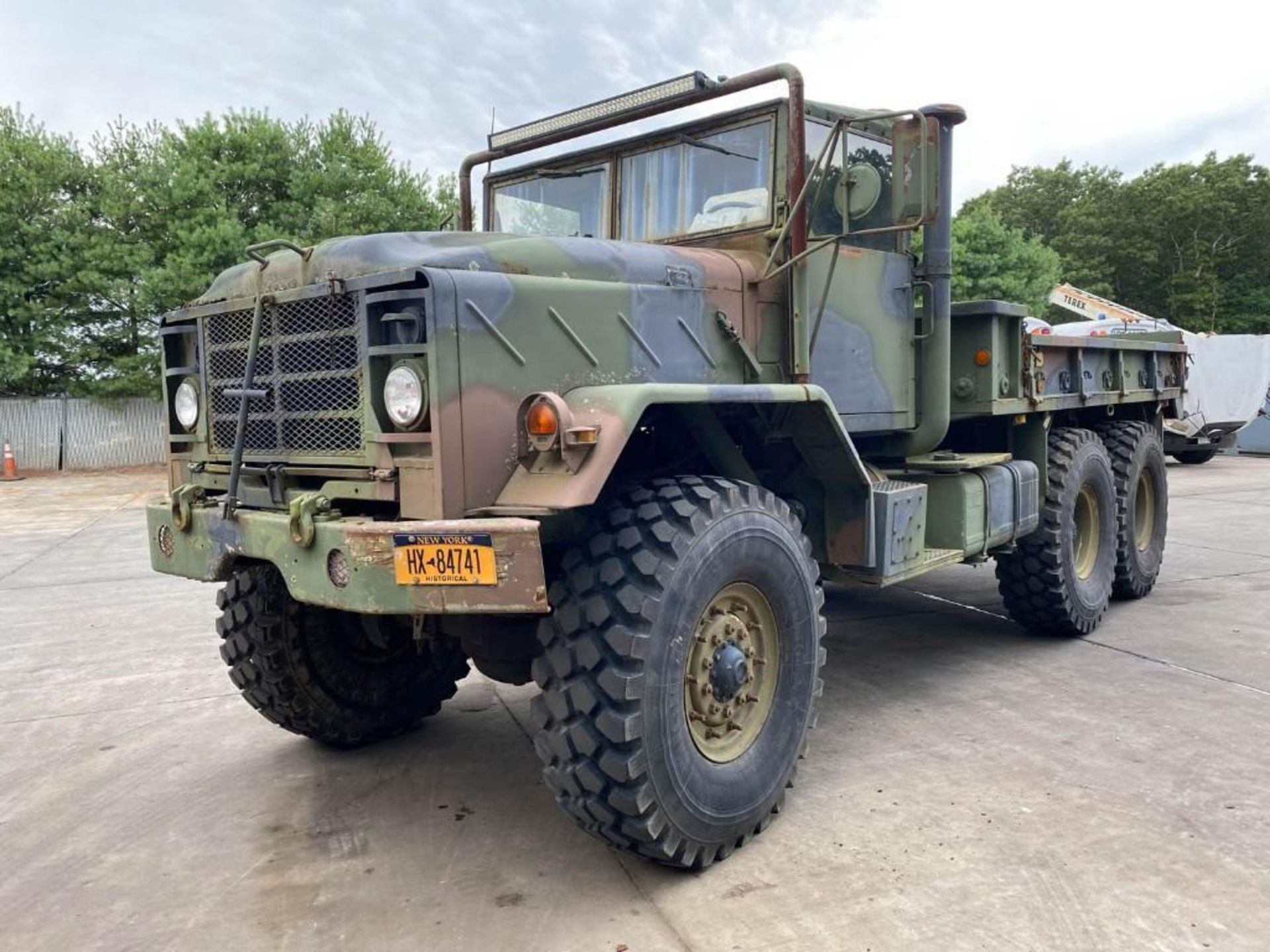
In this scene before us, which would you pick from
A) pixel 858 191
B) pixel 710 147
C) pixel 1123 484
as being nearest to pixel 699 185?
pixel 710 147

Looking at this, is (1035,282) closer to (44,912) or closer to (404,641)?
(404,641)

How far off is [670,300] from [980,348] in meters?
2.36

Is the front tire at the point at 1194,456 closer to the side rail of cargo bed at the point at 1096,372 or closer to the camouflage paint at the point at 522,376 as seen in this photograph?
the side rail of cargo bed at the point at 1096,372

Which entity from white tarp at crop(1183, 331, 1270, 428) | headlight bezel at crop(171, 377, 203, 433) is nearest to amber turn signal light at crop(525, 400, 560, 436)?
headlight bezel at crop(171, 377, 203, 433)

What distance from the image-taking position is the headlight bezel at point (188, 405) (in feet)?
12.0

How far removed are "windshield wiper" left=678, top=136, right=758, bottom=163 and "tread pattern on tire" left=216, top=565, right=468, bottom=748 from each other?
8.03ft

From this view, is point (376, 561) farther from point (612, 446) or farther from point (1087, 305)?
point (1087, 305)

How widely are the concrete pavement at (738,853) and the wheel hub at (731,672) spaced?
0.37 metres

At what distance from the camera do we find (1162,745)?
3938 millimetres

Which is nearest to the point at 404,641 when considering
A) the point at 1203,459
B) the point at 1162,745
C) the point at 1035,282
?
the point at 1162,745

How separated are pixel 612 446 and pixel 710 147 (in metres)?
1.95

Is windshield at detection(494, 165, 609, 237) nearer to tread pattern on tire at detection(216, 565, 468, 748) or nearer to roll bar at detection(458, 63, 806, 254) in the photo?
roll bar at detection(458, 63, 806, 254)

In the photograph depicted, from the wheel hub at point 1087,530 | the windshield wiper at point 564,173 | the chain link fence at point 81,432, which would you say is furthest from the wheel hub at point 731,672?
the chain link fence at point 81,432

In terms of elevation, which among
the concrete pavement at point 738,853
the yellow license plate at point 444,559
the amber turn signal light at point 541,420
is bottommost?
the concrete pavement at point 738,853
